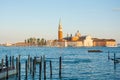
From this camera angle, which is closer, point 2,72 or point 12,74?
point 2,72

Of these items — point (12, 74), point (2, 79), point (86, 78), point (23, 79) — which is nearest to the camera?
point (2, 79)

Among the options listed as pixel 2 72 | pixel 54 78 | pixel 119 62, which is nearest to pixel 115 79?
pixel 54 78

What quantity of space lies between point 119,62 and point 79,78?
70.1 feet

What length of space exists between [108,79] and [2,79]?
1412 centimetres

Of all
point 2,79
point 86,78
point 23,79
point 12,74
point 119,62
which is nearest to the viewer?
point 2,79

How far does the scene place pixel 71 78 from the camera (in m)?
44.9

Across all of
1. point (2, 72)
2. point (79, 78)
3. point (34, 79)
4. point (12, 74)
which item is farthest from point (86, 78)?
point (2, 72)

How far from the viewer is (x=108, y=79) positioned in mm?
43156

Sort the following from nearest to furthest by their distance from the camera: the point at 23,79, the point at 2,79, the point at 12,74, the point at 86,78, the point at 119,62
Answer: the point at 2,79
the point at 12,74
the point at 23,79
the point at 86,78
the point at 119,62

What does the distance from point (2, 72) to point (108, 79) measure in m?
14.0

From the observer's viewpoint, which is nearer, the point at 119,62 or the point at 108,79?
the point at 108,79

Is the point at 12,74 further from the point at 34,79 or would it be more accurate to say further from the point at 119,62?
the point at 119,62

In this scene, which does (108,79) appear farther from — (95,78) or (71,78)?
(71,78)

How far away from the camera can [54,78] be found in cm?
4222
